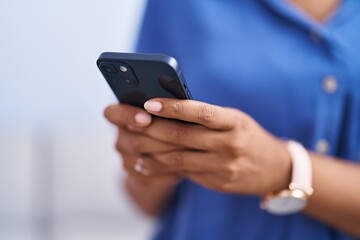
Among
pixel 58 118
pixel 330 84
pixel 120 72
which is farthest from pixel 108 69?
pixel 58 118

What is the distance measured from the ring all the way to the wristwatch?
117 mm

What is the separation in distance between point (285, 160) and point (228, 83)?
11 centimetres

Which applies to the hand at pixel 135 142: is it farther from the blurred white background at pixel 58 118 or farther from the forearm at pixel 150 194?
the blurred white background at pixel 58 118

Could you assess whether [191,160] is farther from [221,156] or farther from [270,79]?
[270,79]

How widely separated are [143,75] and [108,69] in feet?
0.08

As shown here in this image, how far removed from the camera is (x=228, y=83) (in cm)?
41

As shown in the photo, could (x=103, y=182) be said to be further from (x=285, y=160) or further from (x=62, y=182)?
(x=285, y=160)

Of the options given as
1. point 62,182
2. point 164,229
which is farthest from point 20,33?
point 164,229

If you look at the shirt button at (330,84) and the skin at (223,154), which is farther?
the shirt button at (330,84)

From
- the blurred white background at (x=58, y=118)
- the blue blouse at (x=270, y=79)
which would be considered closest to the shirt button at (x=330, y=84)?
the blue blouse at (x=270, y=79)

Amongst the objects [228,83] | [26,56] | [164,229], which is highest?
[26,56]

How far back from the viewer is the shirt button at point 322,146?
40 cm

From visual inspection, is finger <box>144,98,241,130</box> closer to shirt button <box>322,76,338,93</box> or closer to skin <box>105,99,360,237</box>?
skin <box>105,99,360,237</box>

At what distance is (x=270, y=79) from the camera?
0.40 m
